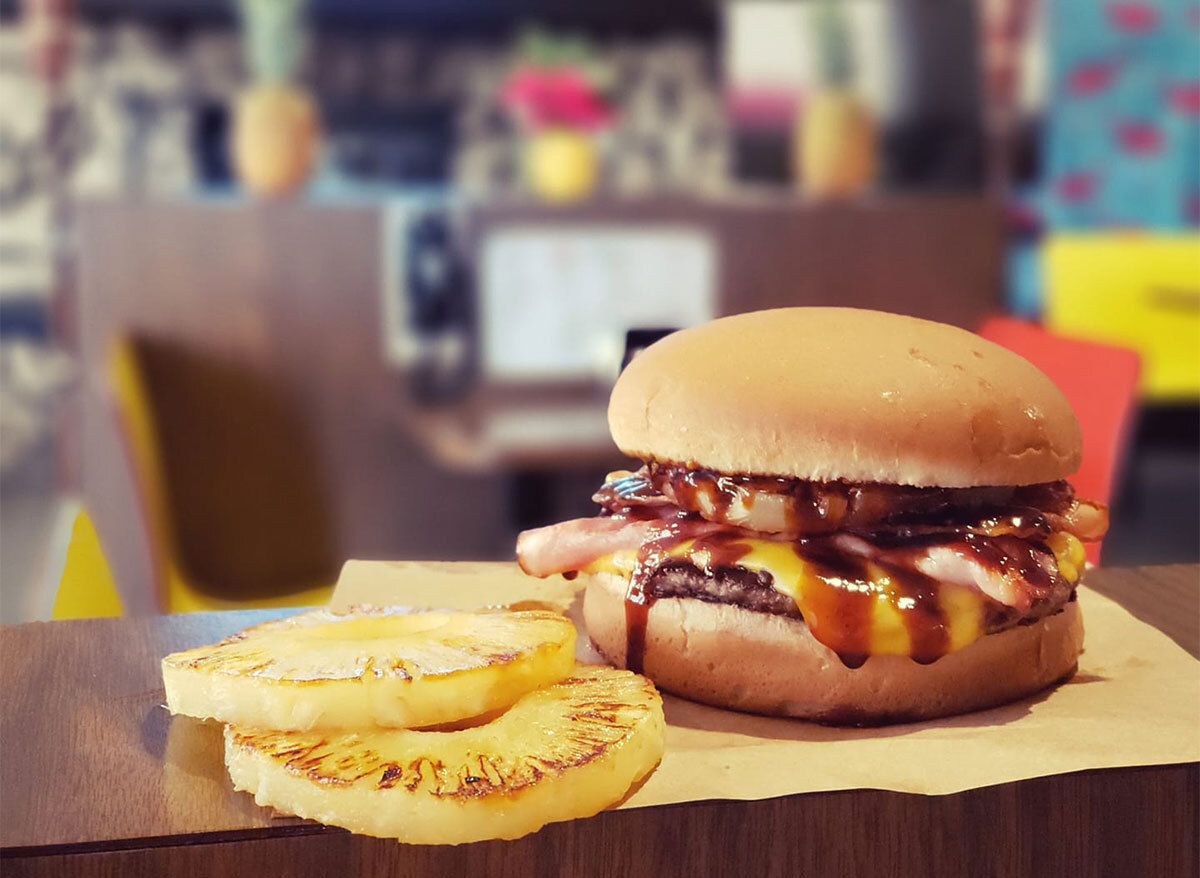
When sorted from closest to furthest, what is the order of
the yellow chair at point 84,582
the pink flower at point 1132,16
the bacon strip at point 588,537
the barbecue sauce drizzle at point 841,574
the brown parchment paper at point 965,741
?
the brown parchment paper at point 965,741 → the barbecue sauce drizzle at point 841,574 → the bacon strip at point 588,537 → the yellow chair at point 84,582 → the pink flower at point 1132,16

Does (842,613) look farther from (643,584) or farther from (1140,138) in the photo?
(1140,138)

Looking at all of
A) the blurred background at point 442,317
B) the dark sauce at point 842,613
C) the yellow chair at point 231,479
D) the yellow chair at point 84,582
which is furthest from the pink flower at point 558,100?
the dark sauce at point 842,613

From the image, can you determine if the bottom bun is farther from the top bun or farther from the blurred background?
the blurred background

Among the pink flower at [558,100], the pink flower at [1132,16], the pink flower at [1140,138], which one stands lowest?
the pink flower at [1140,138]

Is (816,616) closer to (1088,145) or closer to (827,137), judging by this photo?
(827,137)

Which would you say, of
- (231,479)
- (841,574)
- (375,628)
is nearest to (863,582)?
(841,574)

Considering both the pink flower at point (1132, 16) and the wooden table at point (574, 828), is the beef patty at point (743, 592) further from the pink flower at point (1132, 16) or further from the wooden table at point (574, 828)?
the pink flower at point (1132, 16)
